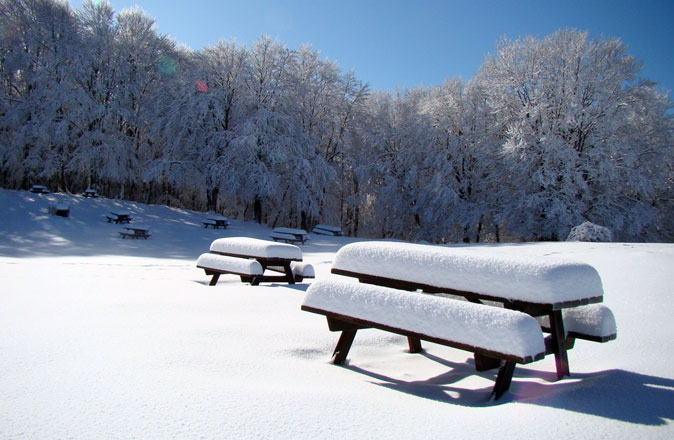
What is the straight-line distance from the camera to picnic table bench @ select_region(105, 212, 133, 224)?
20812 mm

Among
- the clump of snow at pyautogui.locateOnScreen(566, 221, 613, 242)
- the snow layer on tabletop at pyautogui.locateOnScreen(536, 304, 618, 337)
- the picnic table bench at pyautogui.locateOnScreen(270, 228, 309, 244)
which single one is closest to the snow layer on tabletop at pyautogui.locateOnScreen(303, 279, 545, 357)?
the snow layer on tabletop at pyautogui.locateOnScreen(536, 304, 618, 337)

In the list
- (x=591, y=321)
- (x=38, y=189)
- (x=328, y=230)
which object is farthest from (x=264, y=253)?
(x=38, y=189)

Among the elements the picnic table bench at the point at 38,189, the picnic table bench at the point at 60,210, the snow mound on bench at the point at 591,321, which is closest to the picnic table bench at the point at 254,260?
the snow mound on bench at the point at 591,321

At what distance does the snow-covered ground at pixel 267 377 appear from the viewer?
6.97ft

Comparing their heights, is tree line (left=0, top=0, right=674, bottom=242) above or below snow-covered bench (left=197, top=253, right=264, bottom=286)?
above

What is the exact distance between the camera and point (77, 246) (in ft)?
50.9

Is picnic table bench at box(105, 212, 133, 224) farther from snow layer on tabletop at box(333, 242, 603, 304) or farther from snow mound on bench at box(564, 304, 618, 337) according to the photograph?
snow mound on bench at box(564, 304, 618, 337)

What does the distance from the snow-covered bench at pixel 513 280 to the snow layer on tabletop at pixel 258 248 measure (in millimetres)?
3748

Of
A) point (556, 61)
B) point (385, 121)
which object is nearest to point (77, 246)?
point (385, 121)

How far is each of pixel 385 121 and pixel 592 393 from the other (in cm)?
2971

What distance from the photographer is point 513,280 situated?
2.85m

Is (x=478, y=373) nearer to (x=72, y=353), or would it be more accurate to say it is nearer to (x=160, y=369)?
(x=160, y=369)

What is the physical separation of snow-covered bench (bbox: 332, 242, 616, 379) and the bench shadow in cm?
26

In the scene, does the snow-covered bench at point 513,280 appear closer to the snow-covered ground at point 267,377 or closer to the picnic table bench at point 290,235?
the snow-covered ground at point 267,377
